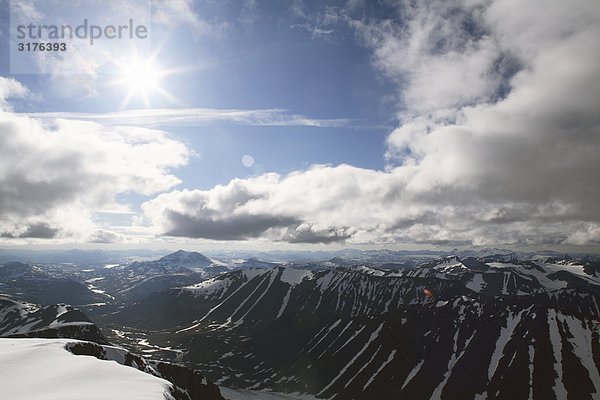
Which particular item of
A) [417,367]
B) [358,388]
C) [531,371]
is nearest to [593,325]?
[531,371]

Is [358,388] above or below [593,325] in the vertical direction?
below

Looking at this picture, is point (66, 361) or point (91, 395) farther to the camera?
point (66, 361)

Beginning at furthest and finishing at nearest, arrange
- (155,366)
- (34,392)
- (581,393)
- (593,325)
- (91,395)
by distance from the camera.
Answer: (593,325) < (581,393) < (155,366) < (34,392) < (91,395)

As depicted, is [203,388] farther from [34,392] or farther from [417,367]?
[417,367]

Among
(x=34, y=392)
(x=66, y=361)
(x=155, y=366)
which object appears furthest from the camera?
(x=155, y=366)

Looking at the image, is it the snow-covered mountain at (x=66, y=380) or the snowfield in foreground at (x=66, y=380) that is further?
the snow-covered mountain at (x=66, y=380)

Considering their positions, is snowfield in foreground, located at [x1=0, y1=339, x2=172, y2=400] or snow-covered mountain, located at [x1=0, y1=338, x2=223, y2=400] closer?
snowfield in foreground, located at [x1=0, y1=339, x2=172, y2=400]

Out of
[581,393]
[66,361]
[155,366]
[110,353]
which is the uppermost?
[66,361]

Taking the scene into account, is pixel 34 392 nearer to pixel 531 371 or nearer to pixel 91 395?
pixel 91 395
